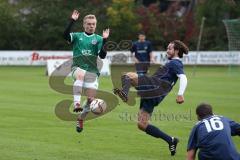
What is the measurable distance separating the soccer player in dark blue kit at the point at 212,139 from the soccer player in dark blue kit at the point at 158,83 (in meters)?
3.83

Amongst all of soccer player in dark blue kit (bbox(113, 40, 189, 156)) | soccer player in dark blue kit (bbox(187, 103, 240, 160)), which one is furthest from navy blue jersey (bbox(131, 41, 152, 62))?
soccer player in dark blue kit (bbox(187, 103, 240, 160))

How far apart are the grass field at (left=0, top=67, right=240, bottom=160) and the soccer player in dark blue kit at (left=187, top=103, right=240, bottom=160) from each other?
11.7ft

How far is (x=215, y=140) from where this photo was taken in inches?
381

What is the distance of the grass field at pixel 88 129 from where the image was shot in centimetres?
1369

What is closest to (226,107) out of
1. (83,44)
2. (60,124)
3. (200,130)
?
(60,124)

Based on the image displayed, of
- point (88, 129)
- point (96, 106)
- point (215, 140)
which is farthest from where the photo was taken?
point (88, 129)

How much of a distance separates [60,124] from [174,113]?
4.35 metres

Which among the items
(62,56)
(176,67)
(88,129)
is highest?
(176,67)

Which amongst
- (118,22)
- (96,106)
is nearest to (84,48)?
(96,106)

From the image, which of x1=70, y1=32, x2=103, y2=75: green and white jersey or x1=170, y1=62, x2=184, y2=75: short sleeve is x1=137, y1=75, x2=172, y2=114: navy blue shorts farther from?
x1=70, y1=32, x2=103, y2=75: green and white jersey

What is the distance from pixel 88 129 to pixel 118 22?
4214cm

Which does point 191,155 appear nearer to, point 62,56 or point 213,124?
point 213,124

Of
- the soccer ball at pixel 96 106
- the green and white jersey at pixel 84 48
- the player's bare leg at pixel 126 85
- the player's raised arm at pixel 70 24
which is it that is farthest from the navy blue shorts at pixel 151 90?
the player's raised arm at pixel 70 24

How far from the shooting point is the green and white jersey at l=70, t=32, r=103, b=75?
15734 mm
